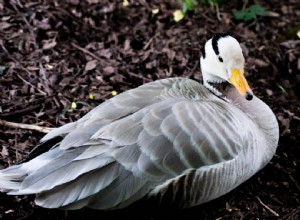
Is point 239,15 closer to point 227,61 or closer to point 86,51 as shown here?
point 86,51

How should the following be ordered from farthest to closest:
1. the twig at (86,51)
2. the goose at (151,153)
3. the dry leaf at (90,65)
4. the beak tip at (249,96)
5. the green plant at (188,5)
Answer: the green plant at (188,5), the twig at (86,51), the dry leaf at (90,65), the beak tip at (249,96), the goose at (151,153)

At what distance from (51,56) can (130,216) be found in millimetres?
1943

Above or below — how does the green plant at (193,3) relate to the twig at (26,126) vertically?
above

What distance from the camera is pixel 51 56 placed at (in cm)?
469

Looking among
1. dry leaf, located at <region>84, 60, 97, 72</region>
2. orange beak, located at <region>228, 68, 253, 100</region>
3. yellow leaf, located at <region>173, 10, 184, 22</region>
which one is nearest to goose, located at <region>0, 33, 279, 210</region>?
orange beak, located at <region>228, 68, 253, 100</region>

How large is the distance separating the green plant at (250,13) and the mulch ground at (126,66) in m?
0.07

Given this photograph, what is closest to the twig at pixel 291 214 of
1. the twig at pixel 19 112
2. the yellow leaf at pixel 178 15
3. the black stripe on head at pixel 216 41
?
the black stripe on head at pixel 216 41

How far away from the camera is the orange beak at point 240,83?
344 cm

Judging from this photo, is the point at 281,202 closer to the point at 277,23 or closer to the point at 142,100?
the point at 142,100

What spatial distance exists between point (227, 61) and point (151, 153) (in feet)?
2.96

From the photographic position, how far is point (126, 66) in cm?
473

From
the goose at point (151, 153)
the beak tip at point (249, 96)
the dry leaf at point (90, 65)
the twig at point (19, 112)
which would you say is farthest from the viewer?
the dry leaf at point (90, 65)

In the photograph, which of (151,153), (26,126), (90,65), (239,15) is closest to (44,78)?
(90,65)

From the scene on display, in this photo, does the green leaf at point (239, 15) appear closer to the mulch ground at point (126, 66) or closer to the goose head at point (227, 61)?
the mulch ground at point (126, 66)
